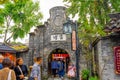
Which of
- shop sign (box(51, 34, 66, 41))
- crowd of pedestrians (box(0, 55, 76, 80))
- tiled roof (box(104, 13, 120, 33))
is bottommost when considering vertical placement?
crowd of pedestrians (box(0, 55, 76, 80))

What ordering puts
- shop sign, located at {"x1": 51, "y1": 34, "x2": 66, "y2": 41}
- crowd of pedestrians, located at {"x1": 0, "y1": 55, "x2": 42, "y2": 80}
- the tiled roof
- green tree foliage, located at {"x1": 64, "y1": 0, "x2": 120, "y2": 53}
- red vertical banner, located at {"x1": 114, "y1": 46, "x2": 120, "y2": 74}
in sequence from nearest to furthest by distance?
1. crowd of pedestrians, located at {"x1": 0, "y1": 55, "x2": 42, "y2": 80}
2. the tiled roof
3. red vertical banner, located at {"x1": 114, "y1": 46, "x2": 120, "y2": 74}
4. green tree foliage, located at {"x1": 64, "y1": 0, "x2": 120, "y2": 53}
5. shop sign, located at {"x1": 51, "y1": 34, "x2": 66, "y2": 41}

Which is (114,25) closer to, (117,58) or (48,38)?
(117,58)

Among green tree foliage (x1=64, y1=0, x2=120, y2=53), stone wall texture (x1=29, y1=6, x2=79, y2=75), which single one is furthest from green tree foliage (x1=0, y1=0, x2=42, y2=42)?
green tree foliage (x1=64, y1=0, x2=120, y2=53)

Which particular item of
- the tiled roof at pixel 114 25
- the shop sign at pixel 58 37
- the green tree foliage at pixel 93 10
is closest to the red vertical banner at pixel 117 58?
the tiled roof at pixel 114 25

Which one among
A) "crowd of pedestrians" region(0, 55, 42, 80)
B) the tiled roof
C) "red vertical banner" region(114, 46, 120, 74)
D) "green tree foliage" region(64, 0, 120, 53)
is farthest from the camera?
"green tree foliage" region(64, 0, 120, 53)

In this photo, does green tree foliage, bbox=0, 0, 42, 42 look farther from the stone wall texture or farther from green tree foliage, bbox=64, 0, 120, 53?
green tree foliage, bbox=64, 0, 120, 53

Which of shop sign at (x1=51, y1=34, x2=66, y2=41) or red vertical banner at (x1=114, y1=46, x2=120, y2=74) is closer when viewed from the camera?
red vertical banner at (x1=114, y1=46, x2=120, y2=74)

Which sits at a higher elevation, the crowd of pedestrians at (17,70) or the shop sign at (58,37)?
the shop sign at (58,37)

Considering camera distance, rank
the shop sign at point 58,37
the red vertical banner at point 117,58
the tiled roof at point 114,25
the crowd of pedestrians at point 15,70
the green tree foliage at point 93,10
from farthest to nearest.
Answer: the shop sign at point 58,37, the green tree foliage at point 93,10, the red vertical banner at point 117,58, the tiled roof at point 114,25, the crowd of pedestrians at point 15,70

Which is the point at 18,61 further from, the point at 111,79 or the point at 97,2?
the point at 97,2

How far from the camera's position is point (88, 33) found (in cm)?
1595

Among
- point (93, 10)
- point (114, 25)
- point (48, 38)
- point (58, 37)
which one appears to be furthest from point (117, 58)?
point (48, 38)

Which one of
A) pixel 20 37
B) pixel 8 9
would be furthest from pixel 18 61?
pixel 20 37

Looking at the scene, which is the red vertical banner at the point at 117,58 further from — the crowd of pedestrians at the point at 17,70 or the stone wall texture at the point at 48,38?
the stone wall texture at the point at 48,38
